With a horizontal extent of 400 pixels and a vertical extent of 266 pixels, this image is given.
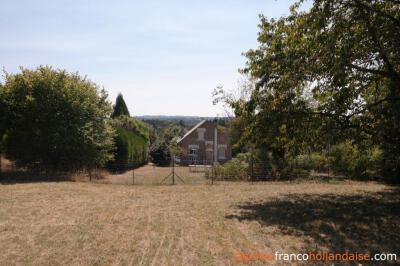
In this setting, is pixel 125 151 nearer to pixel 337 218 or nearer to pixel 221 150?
pixel 221 150

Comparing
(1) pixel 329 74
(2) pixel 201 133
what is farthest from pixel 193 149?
(1) pixel 329 74

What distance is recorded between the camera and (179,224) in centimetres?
1179

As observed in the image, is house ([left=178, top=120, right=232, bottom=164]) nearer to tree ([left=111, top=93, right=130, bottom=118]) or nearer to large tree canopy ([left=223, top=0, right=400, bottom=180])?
tree ([left=111, top=93, right=130, bottom=118])

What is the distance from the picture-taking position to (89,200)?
54.4 feet

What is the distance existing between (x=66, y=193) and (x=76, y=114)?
8346mm

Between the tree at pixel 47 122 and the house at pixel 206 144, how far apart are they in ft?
97.1

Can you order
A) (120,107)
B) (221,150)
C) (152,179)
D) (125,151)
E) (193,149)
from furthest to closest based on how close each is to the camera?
(120,107), (221,150), (193,149), (125,151), (152,179)

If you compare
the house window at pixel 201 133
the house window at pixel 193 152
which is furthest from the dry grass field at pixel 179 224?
the house window at pixel 201 133

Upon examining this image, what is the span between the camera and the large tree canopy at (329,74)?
41.1 ft

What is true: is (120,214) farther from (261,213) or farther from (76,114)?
(76,114)

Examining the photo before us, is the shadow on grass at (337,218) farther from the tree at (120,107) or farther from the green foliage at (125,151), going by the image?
the tree at (120,107)

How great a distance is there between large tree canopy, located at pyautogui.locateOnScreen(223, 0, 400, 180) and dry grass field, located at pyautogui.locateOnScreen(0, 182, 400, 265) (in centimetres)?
304

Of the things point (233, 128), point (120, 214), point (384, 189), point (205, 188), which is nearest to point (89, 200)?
point (120, 214)

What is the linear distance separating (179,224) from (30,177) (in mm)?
16250
